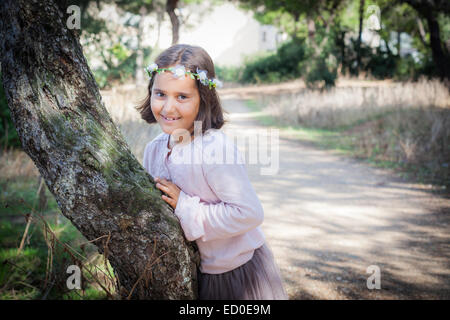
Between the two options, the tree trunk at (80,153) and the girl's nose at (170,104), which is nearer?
the tree trunk at (80,153)

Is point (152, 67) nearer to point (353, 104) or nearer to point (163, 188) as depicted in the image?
point (163, 188)

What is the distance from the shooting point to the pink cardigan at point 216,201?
5.25ft

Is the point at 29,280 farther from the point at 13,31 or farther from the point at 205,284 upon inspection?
the point at 13,31

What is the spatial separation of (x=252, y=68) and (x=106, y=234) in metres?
27.2

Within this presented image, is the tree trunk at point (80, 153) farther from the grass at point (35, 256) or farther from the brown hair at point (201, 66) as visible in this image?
the grass at point (35, 256)

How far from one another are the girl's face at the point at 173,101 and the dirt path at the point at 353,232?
1979 millimetres

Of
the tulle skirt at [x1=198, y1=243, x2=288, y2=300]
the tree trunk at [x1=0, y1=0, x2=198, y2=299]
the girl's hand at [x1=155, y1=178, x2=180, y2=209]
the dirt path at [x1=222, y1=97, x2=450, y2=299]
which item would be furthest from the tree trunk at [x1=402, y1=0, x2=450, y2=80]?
the tree trunk at [x1=0, y1=0, x2=198, y2=299]

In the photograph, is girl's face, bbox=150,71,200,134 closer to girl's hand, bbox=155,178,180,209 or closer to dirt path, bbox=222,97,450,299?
girl's hand, bbox=155,178,180,209

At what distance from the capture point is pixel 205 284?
177 cm

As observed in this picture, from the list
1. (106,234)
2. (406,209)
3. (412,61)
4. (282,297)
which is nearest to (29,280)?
(106,234)

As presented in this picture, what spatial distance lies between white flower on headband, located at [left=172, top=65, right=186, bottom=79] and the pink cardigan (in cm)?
31

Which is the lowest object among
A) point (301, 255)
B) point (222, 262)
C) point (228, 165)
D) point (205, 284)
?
point (301, 255)

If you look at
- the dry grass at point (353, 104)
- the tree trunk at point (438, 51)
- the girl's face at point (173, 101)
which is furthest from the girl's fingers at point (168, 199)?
the tree trunk at point (438, 51)
